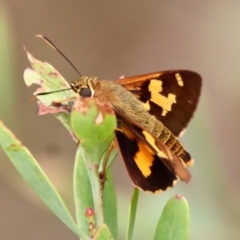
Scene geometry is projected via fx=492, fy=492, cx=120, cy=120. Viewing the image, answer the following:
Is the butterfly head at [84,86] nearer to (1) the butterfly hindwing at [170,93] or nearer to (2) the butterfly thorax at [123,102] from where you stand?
(2) the butterfly thorax at [123,102]

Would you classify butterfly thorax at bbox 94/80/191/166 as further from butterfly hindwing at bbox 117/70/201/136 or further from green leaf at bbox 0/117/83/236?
green leaf at bbox 0/117/83/236

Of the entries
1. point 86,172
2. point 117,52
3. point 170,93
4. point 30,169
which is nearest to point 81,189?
point 86,172

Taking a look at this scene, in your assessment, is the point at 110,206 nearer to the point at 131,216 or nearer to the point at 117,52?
the point at 131,216

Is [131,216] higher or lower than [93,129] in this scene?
lower

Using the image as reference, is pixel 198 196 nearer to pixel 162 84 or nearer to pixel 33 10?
pixel 162 84

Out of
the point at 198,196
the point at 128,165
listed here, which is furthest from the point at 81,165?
the point at 198,196

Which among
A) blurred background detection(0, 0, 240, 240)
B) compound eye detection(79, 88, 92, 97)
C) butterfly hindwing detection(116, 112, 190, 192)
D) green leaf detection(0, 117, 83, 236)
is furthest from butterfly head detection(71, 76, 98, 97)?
blurred background detection(0, 0, 240, 240)
